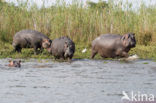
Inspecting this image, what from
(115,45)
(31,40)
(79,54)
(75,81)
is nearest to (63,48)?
(79,54)

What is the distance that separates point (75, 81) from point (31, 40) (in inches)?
217

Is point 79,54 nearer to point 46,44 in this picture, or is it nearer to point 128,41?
point 46,44

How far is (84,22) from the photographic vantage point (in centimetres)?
1413

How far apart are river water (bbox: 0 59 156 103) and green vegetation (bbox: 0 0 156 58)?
4275 millimetres

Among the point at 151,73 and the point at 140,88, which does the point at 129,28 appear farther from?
the point at 140,88

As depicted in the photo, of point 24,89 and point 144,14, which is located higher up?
point 144,14

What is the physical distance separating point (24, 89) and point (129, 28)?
28.0 ft

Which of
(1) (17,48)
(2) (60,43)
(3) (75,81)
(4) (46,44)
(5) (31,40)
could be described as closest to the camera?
(3) (75,81)

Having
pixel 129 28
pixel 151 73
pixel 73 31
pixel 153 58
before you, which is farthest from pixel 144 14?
pixel 151 73

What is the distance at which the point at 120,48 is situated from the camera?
10492 millimetres

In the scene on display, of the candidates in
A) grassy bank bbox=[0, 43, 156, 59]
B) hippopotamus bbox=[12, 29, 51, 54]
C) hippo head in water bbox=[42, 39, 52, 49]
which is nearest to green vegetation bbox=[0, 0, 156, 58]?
grassy bank bbox=[0, 43, 156, 59]

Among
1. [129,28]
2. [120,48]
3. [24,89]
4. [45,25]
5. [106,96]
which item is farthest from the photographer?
[45,25]

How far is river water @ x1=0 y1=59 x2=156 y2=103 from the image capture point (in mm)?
5312

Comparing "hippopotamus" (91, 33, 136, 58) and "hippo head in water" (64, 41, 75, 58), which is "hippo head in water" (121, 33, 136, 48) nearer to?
"hippopotamus" (91, 33, 136, 58)
